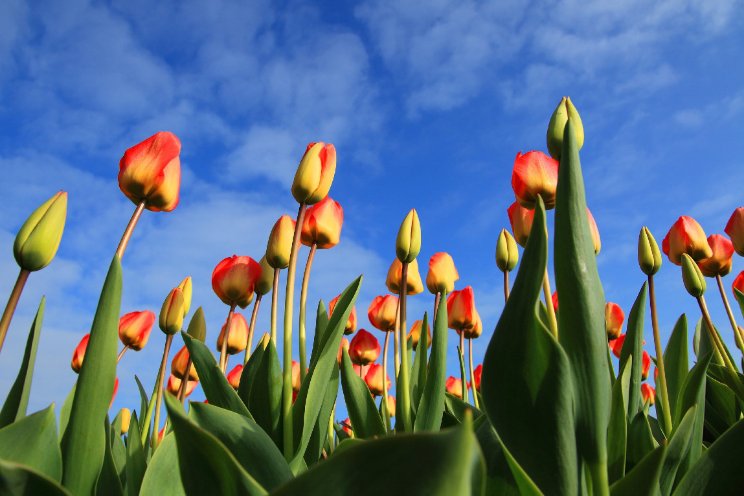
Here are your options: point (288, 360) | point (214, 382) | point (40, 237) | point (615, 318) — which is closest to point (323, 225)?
point (288, 360)

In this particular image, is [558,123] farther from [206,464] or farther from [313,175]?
[206,464]

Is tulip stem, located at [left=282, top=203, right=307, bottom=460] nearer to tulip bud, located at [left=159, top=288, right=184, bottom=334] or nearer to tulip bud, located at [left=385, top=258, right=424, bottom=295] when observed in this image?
tulip bud, located at [left=159, top=288, right=184, bottom=334]

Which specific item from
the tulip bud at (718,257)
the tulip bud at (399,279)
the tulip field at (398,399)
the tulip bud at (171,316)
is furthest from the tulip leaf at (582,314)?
the tulip bud at (718,257)

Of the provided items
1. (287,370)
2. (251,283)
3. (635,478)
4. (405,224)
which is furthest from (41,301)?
(635,478)

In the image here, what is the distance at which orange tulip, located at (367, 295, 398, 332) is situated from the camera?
2.67m

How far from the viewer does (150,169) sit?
1.36 metres

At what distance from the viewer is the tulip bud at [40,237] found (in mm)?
1015

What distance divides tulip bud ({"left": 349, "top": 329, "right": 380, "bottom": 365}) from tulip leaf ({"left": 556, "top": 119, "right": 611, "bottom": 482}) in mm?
2173

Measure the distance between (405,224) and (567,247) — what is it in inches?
42.7

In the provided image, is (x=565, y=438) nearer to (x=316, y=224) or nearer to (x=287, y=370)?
(x=287, y=370)

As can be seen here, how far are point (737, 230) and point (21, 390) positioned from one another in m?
2.65

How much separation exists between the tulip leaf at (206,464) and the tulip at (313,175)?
906mm

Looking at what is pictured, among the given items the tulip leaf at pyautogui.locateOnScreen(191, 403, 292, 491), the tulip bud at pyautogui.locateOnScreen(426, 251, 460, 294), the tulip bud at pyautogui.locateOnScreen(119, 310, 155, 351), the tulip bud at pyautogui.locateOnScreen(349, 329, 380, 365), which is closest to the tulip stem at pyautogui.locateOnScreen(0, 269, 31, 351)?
the tulip leaf at pyautogui.locateOnScreen(191, 403, 292, 491)

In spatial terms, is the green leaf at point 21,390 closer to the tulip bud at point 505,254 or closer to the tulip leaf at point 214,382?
the tulip leaf at point 214,382
